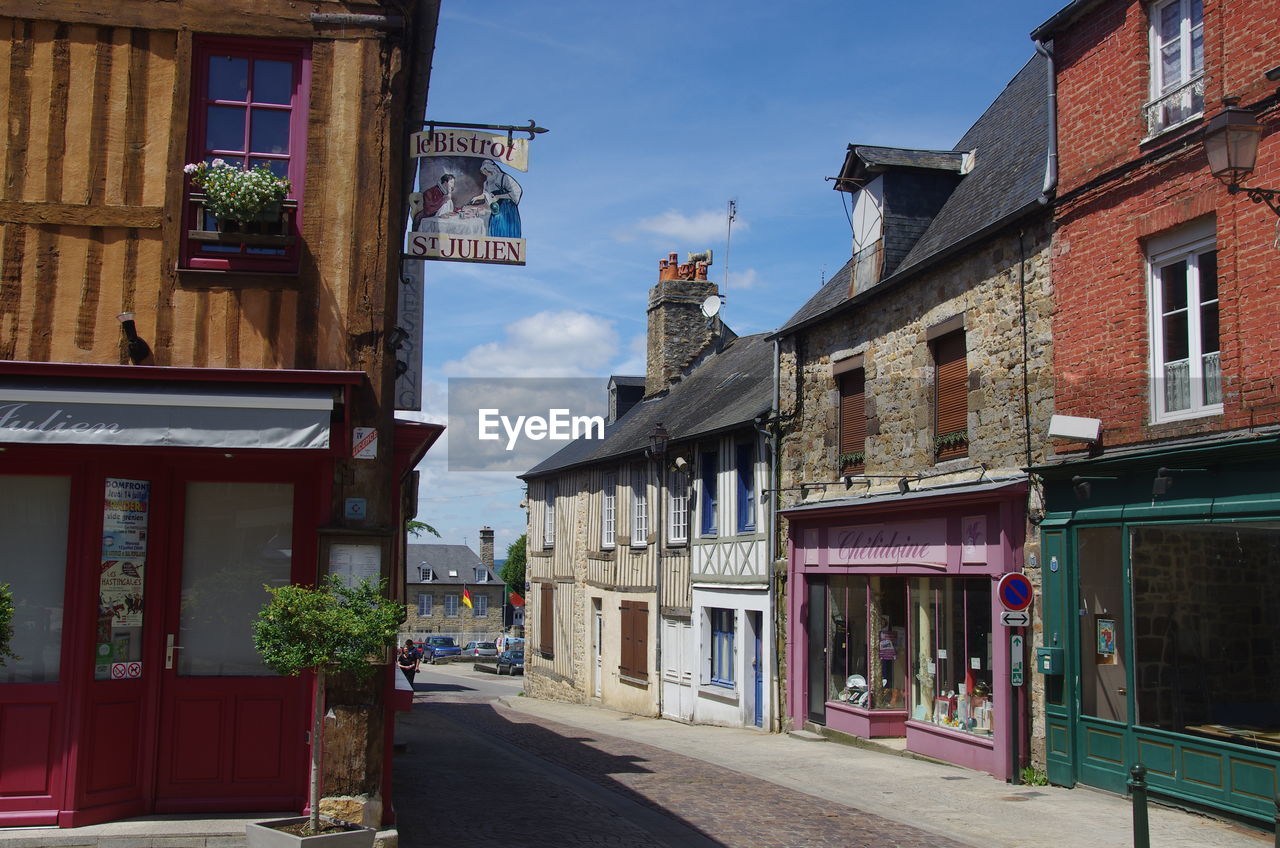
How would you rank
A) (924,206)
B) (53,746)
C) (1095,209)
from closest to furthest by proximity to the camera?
(53,746)
(1095,209)
(924,206)

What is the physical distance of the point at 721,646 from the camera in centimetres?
1966

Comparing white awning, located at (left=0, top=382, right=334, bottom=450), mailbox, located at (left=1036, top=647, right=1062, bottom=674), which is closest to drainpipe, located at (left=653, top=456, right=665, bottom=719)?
mailbox, located at (left=1036, top=647, right=1062, bottom=674)

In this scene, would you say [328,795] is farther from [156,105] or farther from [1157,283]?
[1157,283]

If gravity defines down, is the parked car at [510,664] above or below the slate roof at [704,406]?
below

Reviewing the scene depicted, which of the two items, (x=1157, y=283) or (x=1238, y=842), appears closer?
(x=1238, y=842)

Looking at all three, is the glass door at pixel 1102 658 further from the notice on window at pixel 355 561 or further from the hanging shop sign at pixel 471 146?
the notice on window at pixel 355 561

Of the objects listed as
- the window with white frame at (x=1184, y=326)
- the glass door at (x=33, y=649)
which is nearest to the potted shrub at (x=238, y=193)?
the glass door at (x=33, y=649)

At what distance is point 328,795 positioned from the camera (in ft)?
23.6

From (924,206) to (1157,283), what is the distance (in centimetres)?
525

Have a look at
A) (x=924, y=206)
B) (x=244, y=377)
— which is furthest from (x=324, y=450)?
(x=924, y=206)

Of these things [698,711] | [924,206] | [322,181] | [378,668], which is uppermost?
[924,206]

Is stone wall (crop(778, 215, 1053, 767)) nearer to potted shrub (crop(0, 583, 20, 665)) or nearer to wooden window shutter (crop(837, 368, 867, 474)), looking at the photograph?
wooden window shutter (crop(837, 368, 867, 474))

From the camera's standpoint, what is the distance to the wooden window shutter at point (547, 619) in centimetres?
2897

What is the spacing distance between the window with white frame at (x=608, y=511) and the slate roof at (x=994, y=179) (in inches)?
351
